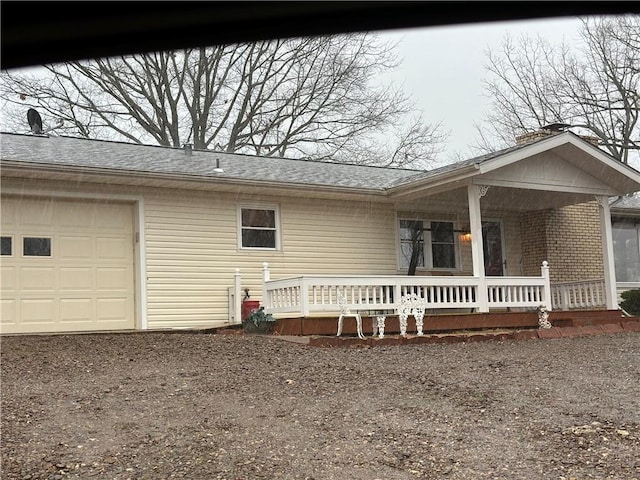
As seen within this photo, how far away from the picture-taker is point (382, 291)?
11617 mm

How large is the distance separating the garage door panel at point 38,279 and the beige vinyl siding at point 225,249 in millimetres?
1566

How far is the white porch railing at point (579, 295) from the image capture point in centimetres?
1491

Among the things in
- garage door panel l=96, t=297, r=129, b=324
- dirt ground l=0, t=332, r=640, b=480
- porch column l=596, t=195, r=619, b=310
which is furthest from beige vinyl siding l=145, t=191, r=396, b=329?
porch column l=596, t=195, r=619, b=310

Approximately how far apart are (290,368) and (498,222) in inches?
384

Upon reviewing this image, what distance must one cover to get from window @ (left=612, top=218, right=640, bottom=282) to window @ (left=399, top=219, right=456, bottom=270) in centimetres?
580

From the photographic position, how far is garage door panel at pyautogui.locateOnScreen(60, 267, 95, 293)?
38.8 feet

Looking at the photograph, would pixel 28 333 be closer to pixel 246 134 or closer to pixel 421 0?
pixel 421 0

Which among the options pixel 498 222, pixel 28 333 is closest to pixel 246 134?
pixel 498 222

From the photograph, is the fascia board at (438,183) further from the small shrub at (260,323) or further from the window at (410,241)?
the small shrub at (260,323)

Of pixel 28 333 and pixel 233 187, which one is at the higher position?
pixel 233 187

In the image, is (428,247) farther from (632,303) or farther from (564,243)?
(632,303)

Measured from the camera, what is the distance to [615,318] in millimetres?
13562

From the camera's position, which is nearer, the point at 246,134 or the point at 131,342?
the point at 131,342

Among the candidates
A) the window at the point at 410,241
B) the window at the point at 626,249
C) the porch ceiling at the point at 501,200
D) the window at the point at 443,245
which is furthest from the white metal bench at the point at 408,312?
the window at the point at 626,249
